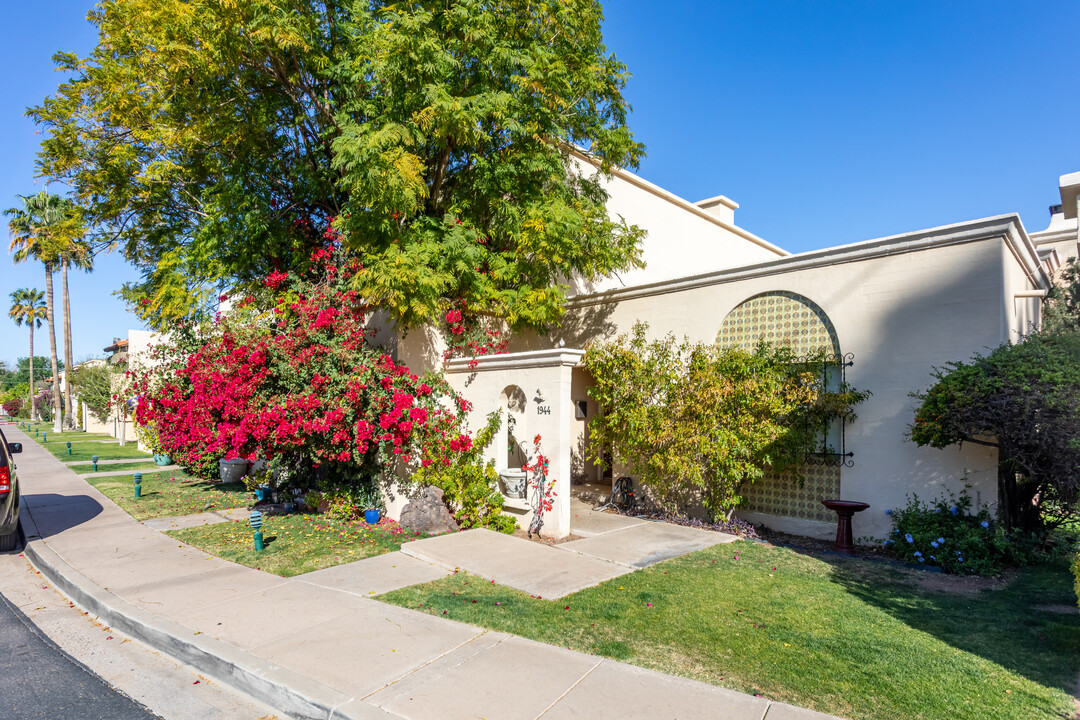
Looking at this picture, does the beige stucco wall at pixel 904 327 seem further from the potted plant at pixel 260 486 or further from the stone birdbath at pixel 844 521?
the potted plant at pixel 260 486

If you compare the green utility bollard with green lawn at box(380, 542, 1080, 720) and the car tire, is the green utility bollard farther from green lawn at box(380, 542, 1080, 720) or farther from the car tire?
the car tire

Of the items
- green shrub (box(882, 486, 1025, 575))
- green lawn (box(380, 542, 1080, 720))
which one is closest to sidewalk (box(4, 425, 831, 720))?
green lawn (box(380, 542, 1080, 720))

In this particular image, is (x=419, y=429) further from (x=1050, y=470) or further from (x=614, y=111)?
(x=1050, y=470)

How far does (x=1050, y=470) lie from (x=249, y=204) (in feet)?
38.9

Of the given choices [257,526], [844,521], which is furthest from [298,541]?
[844,521]

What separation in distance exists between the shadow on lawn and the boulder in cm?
520

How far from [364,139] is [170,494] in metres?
9.35

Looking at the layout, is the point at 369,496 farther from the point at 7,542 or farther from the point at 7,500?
the point at 7,542

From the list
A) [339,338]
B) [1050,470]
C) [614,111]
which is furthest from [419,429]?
[1050,470]

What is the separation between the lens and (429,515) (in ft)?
28.5

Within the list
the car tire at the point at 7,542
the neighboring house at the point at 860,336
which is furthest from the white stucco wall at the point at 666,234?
the car tire at the point at 7,542

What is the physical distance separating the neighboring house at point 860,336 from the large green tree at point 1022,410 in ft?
1.64

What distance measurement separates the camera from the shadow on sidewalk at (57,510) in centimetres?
941

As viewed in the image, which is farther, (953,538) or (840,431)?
(840,431)
